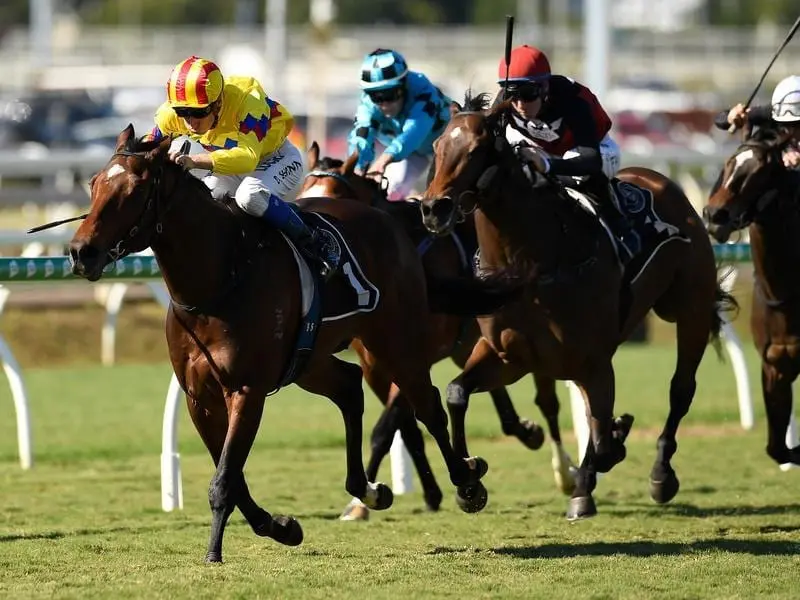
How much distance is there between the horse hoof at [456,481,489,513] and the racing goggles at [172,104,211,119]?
212 centimetres

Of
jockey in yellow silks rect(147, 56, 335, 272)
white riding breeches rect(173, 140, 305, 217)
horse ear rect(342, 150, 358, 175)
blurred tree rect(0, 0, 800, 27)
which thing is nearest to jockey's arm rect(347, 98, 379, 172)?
horse ear rect(342, 150, 358, 175)

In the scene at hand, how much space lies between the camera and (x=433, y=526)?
7.49 meters

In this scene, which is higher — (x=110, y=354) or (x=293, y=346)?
(x=293, y=346)

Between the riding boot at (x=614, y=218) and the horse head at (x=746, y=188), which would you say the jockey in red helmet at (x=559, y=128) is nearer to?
the riding boot at (x=614, y=218)

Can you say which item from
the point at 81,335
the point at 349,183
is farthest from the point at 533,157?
the point at 81,335

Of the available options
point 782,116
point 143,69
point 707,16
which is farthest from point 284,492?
point 707,16

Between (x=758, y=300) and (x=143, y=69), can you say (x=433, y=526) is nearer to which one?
(x=758, y=300)

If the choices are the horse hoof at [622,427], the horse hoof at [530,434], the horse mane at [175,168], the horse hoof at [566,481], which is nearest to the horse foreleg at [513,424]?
the horse hoof at [530,434]

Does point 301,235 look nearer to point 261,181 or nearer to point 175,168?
point 261,181

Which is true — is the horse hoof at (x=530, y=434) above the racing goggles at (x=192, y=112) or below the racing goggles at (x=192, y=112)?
below

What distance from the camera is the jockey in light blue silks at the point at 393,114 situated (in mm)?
8406

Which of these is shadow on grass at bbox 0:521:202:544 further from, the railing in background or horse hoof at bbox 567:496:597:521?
horse hoof at bbox 567:496:597:521

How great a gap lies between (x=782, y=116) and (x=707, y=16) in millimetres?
79795

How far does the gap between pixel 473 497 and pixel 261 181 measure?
69.1 inches
